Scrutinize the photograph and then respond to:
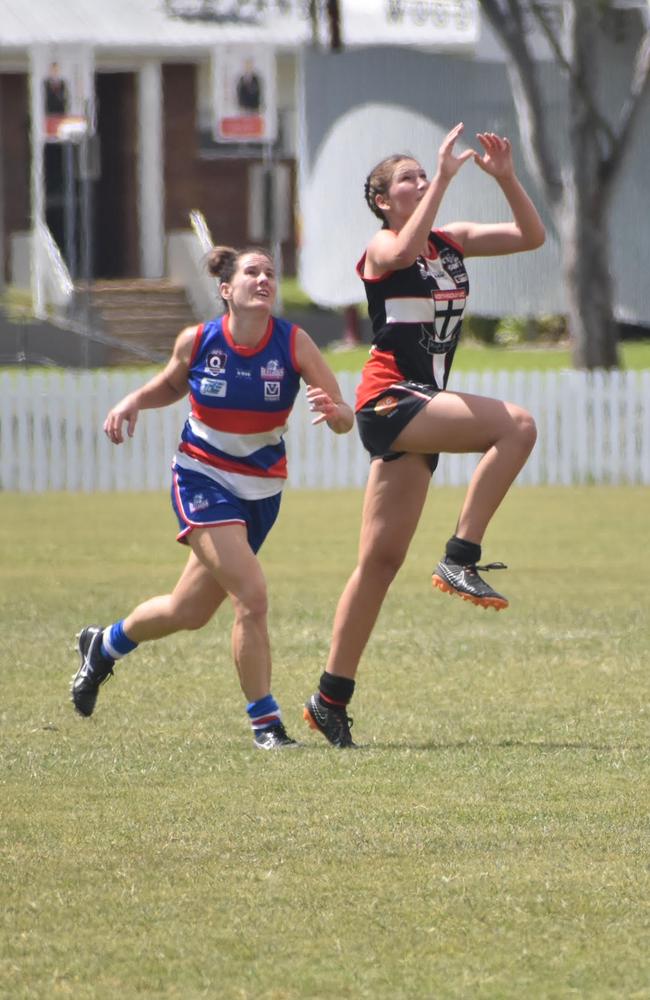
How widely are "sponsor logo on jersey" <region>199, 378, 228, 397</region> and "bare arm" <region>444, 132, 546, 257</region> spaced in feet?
3.33

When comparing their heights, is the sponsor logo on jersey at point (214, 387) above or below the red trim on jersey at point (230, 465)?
above

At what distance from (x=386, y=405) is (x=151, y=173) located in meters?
30.7

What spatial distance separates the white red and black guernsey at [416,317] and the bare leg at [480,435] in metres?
0.18

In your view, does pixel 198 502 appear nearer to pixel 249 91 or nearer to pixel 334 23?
pixel 249 91

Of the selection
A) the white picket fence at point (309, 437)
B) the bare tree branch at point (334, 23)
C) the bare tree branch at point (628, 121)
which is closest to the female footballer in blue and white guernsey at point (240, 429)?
the white picket fence at point (309, 437)

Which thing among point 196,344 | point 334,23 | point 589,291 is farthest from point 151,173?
point 196,344

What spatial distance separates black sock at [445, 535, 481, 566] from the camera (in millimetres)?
7410

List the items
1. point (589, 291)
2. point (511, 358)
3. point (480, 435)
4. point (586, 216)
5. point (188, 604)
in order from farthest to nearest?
point (511, 358) → point (589, 291) → point (586, 216) → point (188, 604) → point (480, 435)

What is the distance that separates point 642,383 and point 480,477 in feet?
43.7

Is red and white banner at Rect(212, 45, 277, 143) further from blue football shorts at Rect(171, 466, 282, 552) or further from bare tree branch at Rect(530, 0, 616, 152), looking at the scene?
blue football shorts at Rect(171, 466, 282, 552)

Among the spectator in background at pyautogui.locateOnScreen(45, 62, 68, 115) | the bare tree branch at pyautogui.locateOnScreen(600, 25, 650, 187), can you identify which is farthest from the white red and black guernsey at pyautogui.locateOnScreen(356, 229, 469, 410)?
the spectator in background at pyautogui.locateOnScreen(45, 62, 68, 115)

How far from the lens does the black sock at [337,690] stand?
25.1ft

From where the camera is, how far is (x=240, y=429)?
7.52m

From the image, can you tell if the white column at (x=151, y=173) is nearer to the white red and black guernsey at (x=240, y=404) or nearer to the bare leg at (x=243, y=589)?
the white red and black guernsey at (x=240, y=404)
